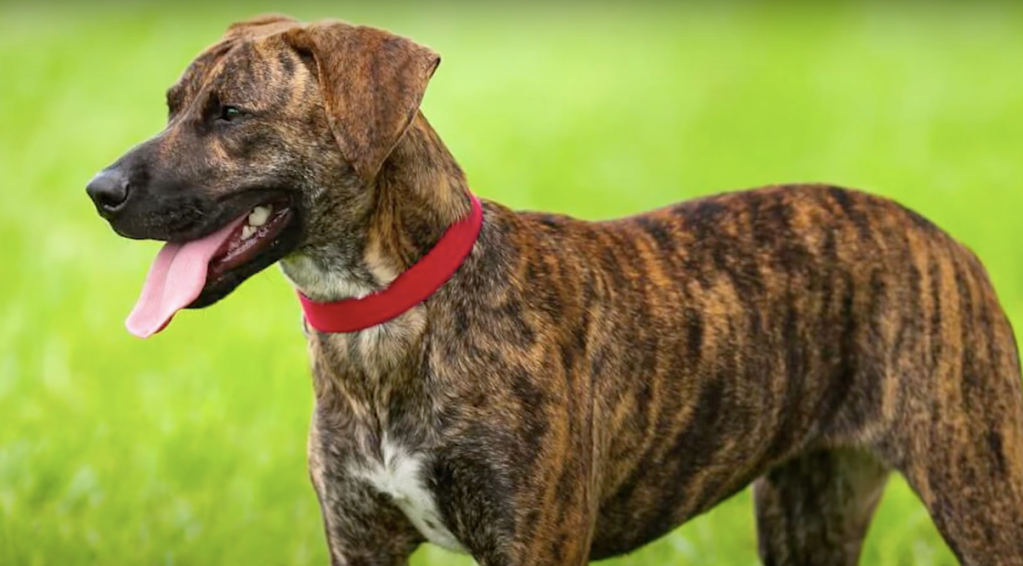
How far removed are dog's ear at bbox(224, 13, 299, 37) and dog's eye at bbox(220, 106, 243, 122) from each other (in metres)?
0.28

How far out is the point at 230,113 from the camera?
435 cm

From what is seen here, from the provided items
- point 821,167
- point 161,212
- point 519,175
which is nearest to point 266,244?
point 161,212

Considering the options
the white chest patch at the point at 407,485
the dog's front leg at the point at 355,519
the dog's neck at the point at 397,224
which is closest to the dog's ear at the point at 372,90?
the dog's neck at the point at 397,224

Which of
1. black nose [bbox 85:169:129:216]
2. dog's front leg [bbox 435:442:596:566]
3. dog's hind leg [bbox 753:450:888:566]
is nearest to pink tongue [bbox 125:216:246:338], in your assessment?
black nose [bbox 85:169:129:216]

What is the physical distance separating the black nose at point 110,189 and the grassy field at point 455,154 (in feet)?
7.09

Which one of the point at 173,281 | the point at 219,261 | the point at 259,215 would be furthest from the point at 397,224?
the point at 173,281

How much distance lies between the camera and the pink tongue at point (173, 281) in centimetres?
434

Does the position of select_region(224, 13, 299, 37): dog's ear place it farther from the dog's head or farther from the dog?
the dog's head

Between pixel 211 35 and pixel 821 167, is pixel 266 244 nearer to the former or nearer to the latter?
pixel 821 167

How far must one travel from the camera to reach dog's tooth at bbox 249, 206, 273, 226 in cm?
439

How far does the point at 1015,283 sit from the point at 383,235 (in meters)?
6.22

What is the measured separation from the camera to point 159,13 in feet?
59.7

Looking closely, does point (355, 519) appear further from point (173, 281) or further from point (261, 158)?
point (261, 158)

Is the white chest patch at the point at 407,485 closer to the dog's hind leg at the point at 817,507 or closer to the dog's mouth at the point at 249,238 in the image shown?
the dog's mouth at the point at 249,238
